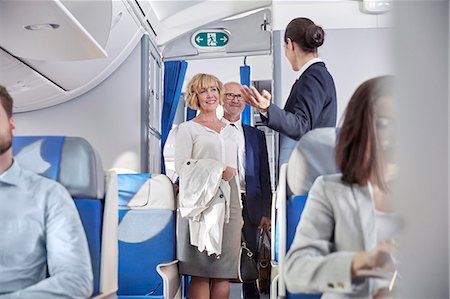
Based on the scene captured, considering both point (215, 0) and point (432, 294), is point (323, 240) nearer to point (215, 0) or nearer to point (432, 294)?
point (432, 294)

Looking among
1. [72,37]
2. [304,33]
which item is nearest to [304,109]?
[304,33]

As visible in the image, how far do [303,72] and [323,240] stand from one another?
0.73 meters

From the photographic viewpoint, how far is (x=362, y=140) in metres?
1.62

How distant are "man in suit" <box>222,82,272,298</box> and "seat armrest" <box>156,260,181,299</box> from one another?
14.9 inches

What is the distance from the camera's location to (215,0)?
2631mm

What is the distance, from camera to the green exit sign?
8.79ft

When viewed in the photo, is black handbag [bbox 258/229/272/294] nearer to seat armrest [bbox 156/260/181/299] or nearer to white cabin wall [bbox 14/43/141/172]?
seat armrest [bbox 156/260/181/299]

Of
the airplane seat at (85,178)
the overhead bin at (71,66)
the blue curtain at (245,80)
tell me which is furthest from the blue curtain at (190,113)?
the airplane seat at (85,178)

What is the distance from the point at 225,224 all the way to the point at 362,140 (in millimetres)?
1133

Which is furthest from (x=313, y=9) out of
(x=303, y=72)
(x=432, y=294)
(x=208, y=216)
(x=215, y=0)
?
(x=432, y=294)

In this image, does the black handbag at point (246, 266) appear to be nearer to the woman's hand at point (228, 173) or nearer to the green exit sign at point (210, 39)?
the woman's hand at point (228, 173)

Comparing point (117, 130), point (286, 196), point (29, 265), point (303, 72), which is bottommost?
point (29, 265)

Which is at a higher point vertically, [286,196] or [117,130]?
[117,130]

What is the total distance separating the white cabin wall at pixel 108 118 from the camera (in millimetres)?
2010
